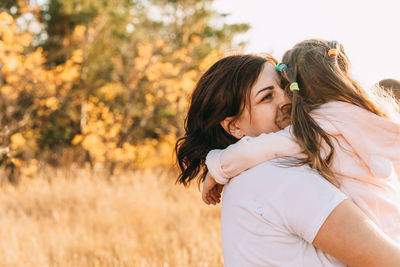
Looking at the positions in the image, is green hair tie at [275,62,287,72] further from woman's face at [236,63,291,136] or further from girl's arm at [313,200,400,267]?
girl's arm at [313,200,400,267]

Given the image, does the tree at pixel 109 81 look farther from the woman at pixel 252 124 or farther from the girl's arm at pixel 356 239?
the girl's arm at pixel 356 239

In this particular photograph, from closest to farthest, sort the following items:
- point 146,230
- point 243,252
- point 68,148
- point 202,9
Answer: point 243,252 < point 146,230 < point 68,148 < point 202,9

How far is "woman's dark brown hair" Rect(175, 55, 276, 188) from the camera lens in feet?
4.99

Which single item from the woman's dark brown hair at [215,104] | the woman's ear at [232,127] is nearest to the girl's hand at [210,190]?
the woman's dark brown hair at [215,104]

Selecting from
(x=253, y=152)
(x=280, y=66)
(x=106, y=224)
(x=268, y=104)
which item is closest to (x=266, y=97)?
(x=268, y=104)

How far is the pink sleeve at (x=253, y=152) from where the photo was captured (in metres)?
1.28

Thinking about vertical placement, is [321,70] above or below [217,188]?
above

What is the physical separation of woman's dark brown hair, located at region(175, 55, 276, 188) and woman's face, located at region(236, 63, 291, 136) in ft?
0.08

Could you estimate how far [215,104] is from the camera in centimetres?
159

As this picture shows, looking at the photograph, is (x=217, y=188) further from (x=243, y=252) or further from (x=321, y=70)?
(x=321, y=70)

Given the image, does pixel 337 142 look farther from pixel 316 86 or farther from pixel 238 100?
pixel 238 100

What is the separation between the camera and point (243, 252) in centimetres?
125

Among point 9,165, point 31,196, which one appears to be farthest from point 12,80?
point 31,196

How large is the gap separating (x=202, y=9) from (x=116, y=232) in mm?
9510
